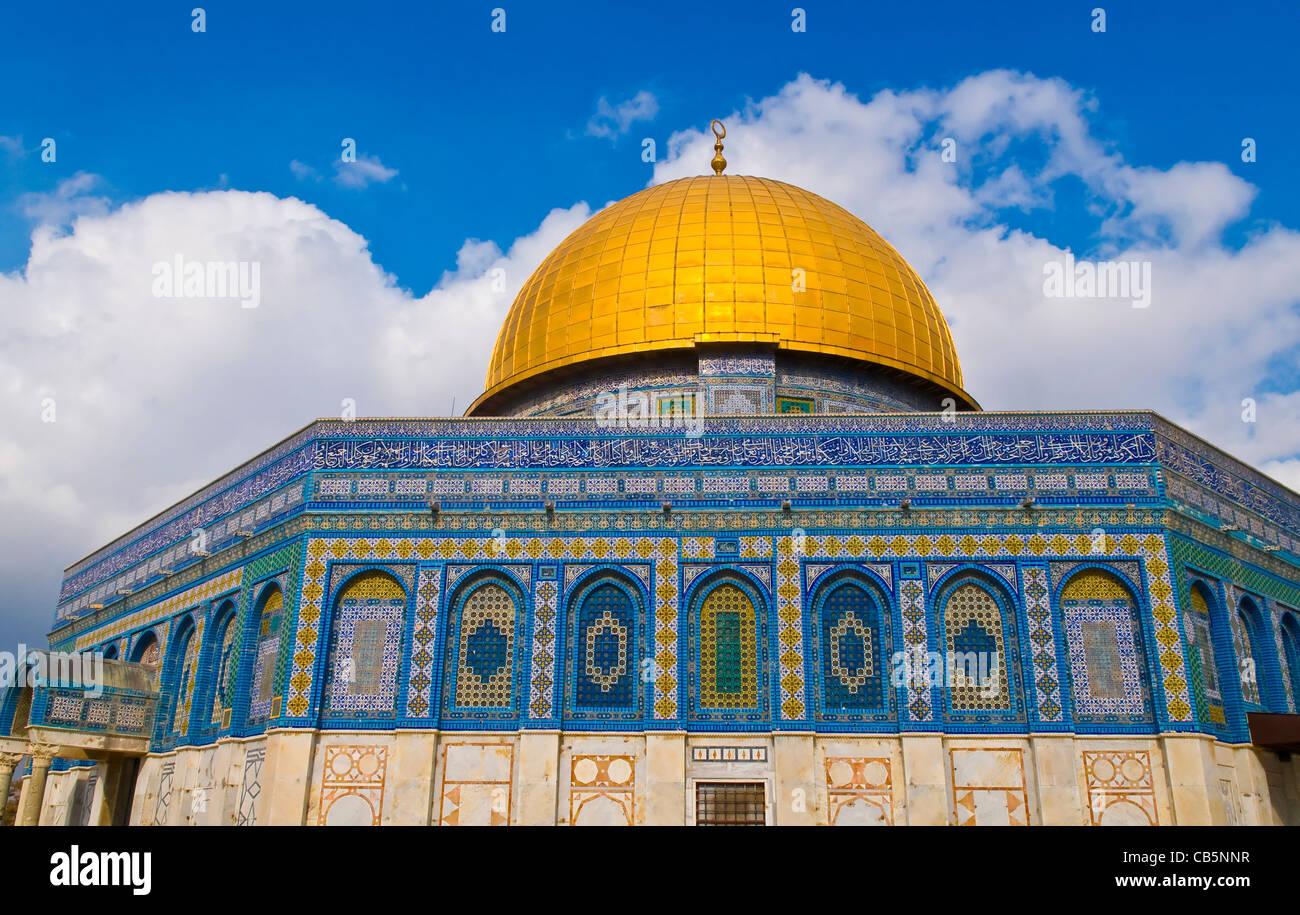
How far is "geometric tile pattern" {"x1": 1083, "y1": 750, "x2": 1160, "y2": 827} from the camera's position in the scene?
13.5 meters

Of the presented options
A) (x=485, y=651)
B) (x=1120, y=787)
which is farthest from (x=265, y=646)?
(x=1120, y=787)

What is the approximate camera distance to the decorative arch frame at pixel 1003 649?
556 inches

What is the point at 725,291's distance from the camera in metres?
19.1

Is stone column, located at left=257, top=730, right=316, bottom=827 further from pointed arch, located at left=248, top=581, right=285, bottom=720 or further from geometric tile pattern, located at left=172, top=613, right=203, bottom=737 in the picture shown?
geometric tile pattern, located at left=172, top=613, right=203, bottom=737

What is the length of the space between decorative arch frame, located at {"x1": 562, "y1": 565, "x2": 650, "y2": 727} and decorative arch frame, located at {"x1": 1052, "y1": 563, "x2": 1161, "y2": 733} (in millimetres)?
5310

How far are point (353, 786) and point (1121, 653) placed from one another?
976 centimetres

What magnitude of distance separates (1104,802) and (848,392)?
7915 millimetres

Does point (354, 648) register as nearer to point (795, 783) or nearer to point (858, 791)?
point (795, 783)

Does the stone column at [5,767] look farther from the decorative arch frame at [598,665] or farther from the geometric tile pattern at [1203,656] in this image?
the geometric tile pattern at [1203,656]

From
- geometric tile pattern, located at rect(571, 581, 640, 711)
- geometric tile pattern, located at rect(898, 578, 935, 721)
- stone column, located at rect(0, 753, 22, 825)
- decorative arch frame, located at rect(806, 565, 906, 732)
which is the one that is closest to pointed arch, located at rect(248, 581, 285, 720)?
stone column, located at rect(0, 753, 22, 825)

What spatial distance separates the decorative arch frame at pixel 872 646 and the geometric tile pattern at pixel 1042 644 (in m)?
1.70

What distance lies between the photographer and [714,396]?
60.2ft
